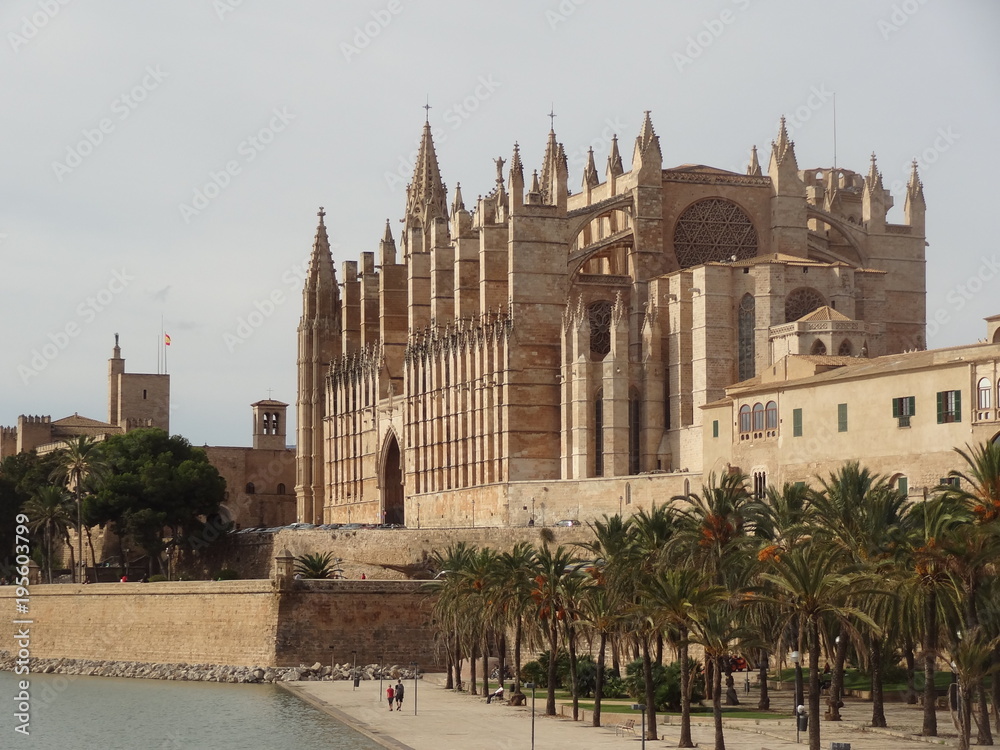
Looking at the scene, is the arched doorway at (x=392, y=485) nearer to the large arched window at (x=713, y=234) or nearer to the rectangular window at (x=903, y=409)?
the large arched window at (x=713, y=234)

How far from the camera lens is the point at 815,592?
31.4 m

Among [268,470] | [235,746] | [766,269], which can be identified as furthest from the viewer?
[268,470]

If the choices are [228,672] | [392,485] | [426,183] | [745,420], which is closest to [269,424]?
[426,183]

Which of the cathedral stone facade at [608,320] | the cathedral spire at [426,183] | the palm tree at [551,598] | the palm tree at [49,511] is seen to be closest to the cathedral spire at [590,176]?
the cathedral stone facade at [608,320]

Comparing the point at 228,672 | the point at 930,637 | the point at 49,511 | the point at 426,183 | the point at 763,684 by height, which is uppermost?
the point at 426,183

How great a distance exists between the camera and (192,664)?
55.3m

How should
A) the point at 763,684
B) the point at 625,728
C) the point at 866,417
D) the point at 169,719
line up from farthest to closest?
1. the point at 866,417
2. the point at 169,719
3. the point at 763,684
4. the point at 625,728

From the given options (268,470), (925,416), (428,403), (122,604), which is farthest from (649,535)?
(268,470)

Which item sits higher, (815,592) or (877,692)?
(815,592)

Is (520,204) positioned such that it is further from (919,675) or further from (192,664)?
(919,675)

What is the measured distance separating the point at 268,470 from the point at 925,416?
54.9m

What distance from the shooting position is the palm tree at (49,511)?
70.4 m

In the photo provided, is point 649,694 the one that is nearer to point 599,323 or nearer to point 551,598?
point 551,598

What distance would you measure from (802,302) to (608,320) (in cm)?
868
